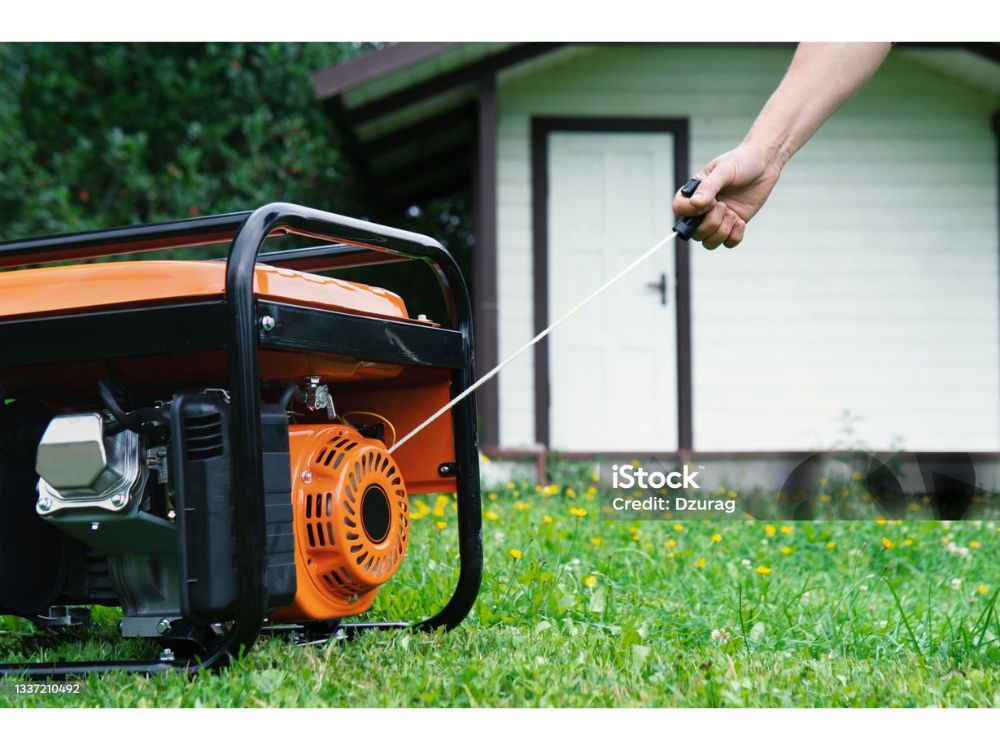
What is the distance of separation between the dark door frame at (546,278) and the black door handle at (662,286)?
0.23 ft

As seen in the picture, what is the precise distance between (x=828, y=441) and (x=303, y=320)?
5.16 meters

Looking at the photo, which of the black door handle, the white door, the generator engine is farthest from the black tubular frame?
the black door handle

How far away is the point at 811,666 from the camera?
6.85 ft

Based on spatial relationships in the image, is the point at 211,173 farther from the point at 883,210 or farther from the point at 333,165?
the point at 883,210

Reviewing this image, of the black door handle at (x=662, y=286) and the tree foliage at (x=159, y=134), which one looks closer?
the black door handle at (x=662, y=286)

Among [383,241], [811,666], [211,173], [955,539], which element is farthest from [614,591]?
[211,173]

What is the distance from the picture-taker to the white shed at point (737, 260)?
6.32 m

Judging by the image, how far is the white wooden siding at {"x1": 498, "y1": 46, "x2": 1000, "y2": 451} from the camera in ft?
21.4

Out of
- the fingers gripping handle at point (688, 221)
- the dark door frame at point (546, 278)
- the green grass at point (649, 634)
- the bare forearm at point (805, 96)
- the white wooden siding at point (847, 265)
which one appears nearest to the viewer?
the green grass at point (649, 634)

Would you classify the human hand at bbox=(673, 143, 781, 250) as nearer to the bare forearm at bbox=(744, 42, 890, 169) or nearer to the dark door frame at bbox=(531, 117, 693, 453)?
the bare forearm at bbox=(744, 42, 890, 169)

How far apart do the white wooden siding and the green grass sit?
118 inches

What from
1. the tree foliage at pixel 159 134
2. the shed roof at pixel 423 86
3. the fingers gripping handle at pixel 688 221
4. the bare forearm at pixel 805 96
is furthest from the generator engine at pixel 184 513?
the tree foliage at pixel 159 134

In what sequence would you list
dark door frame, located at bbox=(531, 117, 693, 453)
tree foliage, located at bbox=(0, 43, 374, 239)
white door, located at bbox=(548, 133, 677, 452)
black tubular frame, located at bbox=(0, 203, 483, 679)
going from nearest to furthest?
black tubular frame, located at bbox=(0, 203, 483, 679) < dark door frame, located at bbox=(531, 117, 693, 453) < white door, located at bbox=(548, 133, 677, 452) < tree foliage, located at bbox=(0, 43, 374, 239)

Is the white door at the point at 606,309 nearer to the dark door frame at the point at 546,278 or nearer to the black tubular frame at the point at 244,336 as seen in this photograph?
the dark door frame at the point at 546,278
